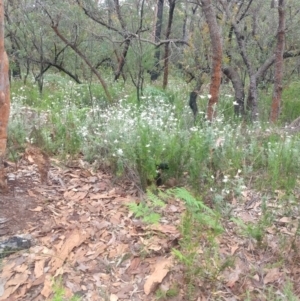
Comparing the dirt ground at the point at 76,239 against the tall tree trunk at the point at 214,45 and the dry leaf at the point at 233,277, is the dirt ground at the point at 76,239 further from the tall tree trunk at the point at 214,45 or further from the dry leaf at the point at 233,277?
the tall tree trunk at the point at 214,45

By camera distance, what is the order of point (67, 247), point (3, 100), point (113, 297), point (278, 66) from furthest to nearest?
point (278, 66) < point (3, 100) < point (67, 247) < point (113, 297)

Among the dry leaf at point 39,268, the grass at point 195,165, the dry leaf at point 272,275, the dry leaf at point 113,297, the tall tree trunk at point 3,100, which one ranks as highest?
the tall tree trunk at point 3,100

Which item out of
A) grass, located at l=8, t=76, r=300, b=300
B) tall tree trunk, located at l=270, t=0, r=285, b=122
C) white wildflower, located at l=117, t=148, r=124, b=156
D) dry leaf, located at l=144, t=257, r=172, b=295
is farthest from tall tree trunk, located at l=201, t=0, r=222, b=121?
dry leaf, located at l=144, t=257, r=172, b=295

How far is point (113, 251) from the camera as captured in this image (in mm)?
3049

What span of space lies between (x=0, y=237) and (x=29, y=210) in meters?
0.41

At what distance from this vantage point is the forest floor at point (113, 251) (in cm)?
269

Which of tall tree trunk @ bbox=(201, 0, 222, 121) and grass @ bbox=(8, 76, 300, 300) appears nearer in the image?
grass @ bbox=(8, 76, 300, 300)

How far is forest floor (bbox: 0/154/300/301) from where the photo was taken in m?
2.69

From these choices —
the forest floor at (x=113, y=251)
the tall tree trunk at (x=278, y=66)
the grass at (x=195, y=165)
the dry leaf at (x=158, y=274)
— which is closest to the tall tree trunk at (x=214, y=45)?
the grass at (x=195, y=165)

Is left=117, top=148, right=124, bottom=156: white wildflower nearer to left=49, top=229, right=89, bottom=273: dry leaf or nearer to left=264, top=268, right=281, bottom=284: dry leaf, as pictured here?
left=49, top=229, right=89, bottom=273: dry leaf

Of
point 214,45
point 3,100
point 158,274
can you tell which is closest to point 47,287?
point 158,274

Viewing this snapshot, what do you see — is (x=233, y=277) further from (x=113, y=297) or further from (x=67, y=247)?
(x=67, y=247)

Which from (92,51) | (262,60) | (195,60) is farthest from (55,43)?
(262,60)

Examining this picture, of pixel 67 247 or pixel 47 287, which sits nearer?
pixel 47 287
